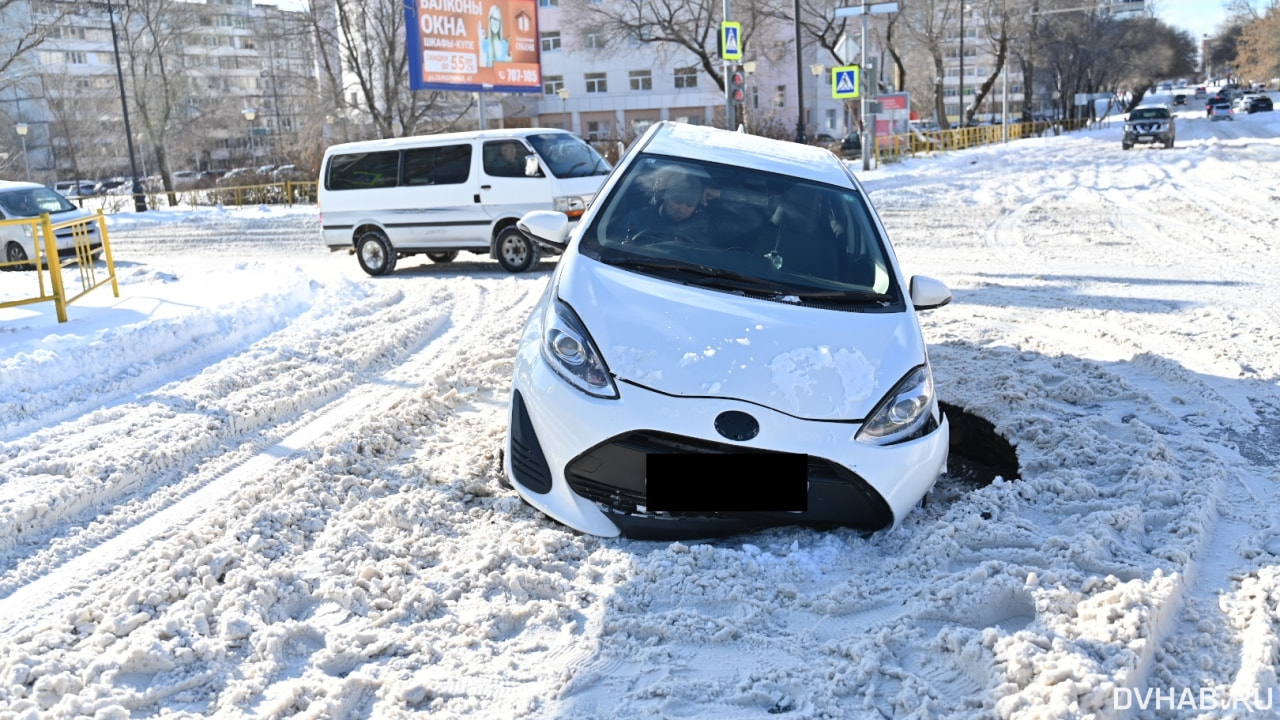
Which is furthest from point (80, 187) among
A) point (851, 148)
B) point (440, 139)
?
point (440, 139)

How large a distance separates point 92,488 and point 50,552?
0.75 meters

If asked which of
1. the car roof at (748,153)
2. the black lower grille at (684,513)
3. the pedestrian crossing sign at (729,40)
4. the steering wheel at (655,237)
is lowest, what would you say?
the black lower grille at (684,513)

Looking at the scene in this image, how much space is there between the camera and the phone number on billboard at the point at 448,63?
1061 inches

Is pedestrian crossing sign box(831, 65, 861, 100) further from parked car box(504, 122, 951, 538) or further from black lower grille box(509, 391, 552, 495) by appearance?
black lower grille box(509, 391, 552, 495)

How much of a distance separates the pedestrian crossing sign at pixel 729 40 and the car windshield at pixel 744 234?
18.4 metres

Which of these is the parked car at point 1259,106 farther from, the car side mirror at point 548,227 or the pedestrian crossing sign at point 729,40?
the car side mirror at point 548,227

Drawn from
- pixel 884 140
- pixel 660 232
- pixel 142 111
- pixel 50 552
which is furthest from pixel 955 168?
pixel 142 111

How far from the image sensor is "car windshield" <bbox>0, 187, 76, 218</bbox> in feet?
55.4

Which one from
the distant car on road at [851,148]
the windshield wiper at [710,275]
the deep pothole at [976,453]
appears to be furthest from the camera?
the distant car on road at [851,148]

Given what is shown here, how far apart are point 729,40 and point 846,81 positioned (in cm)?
503

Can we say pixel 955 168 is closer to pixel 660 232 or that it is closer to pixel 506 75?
pixel 506 75

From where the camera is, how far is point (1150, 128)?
34.1 m

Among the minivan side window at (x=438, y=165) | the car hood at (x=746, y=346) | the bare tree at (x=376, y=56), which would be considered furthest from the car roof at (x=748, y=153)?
the bare tree at (x=376, y=56)

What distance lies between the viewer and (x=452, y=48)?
27.7 m
